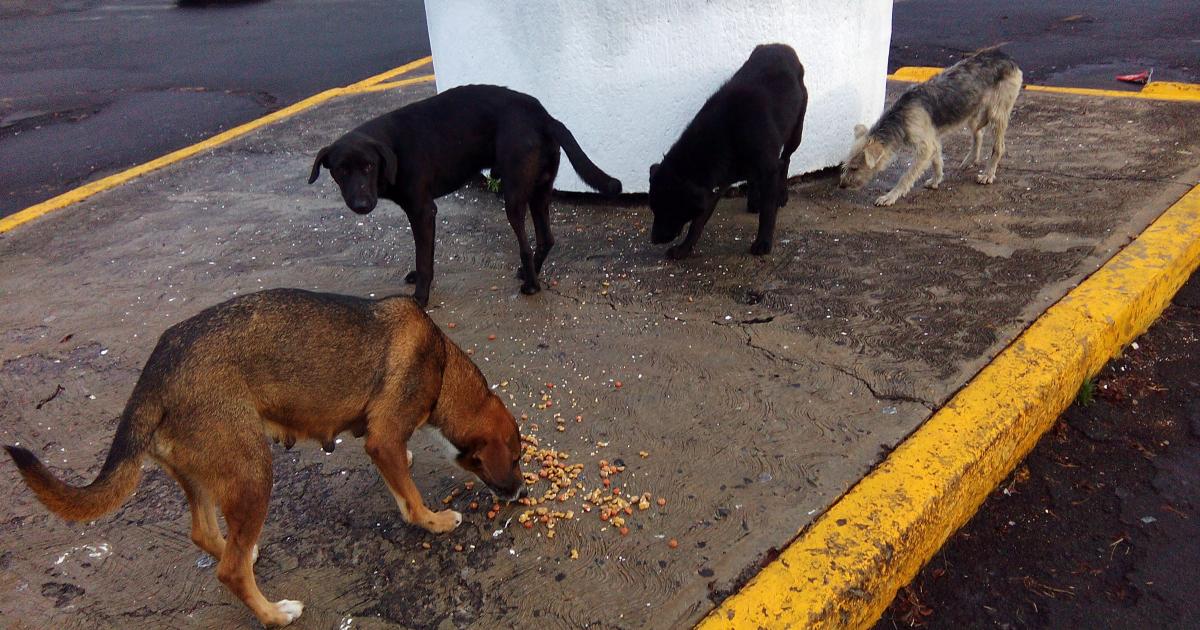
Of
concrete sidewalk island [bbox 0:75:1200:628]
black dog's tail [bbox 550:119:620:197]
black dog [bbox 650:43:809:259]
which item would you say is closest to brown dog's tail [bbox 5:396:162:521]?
concrete sidewalk island [bbox 0:75:1200:628]

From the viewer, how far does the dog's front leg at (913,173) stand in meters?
5.62

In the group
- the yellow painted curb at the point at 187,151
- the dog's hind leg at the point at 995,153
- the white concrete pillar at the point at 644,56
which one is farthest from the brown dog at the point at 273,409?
the yellow painted curb at the point at 187,151

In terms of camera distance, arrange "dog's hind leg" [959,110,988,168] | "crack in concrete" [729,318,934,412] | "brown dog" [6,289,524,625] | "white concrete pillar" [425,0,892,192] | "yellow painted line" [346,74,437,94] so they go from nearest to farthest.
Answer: "brown dog" [6,289,524,625] → "crack in concrete" [729,318,934,412] → "white concrete pillar" [425,0,892,192] → "dog's hind leg" [959,110,988,168] → "yellow painted line" [346,74,437,94]

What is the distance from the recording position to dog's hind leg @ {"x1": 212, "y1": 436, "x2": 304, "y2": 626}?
2510mm

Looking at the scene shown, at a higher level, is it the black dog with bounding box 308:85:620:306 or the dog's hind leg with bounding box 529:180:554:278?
the black dog with bounding box 308:85:620:306

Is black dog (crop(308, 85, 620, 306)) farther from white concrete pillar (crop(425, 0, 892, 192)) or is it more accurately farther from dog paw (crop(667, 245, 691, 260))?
white concrete pillar (crop(425, 0, 892, 192))

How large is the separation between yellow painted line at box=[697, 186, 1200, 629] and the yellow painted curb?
21.0 ft

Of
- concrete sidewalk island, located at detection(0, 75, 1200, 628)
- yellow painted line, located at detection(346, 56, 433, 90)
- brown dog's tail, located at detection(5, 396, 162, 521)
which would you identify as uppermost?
brown dog's tail, located at detection(5, 396, 162, 521)

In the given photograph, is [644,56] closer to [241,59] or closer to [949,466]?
[949,466]

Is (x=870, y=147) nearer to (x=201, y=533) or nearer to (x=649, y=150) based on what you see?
(x=649, y=150)

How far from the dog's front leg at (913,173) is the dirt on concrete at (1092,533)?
2.12m

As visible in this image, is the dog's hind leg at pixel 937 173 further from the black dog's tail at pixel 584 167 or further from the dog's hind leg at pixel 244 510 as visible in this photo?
the dog's hind leg at pixel 244 510

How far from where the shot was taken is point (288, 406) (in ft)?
8.91

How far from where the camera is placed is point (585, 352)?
4.04 meters
